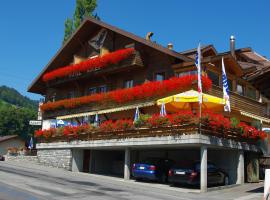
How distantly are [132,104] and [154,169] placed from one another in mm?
7847

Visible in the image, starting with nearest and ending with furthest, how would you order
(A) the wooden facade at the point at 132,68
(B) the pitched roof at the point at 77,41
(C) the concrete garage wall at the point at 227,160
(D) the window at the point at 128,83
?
1. (C) the concrete garage wall at the point at 227,160
2. (A) the wooden facade at the point at 132,68
3. (B) the pitched roof at the point at 77,41
4. (D) the window at the point at 128,83

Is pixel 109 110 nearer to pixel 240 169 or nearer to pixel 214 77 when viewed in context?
pixel 214 77

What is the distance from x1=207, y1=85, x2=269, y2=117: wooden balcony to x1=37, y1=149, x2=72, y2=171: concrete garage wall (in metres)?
11.3

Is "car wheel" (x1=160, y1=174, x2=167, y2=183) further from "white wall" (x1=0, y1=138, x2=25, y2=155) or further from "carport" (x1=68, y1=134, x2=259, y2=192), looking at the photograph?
"white wall" (x1=0, y1=138, x2=25, y2=155)

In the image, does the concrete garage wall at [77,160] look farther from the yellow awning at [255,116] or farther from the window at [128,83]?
the yellow awning at [255,116]

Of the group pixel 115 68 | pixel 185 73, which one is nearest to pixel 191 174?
pixel 185 73

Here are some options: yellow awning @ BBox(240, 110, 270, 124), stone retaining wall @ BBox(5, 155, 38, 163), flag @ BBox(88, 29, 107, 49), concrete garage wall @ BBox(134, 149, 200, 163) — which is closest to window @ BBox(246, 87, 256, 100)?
yellow awning @ BBox(240, 110, 270, 124)

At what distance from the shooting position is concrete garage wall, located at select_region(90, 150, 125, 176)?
1187 inches

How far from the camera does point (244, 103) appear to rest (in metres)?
29.7

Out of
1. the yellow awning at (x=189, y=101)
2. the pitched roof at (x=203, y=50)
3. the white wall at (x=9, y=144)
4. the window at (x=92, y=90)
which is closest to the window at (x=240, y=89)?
the pitched roof at (x=203, y=50)

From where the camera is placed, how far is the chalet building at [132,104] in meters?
23.1

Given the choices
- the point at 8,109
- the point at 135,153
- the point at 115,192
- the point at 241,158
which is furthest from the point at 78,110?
the point at 8,109

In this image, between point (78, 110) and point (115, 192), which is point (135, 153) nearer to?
point (78, 110)

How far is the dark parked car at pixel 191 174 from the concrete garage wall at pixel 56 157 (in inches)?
451
